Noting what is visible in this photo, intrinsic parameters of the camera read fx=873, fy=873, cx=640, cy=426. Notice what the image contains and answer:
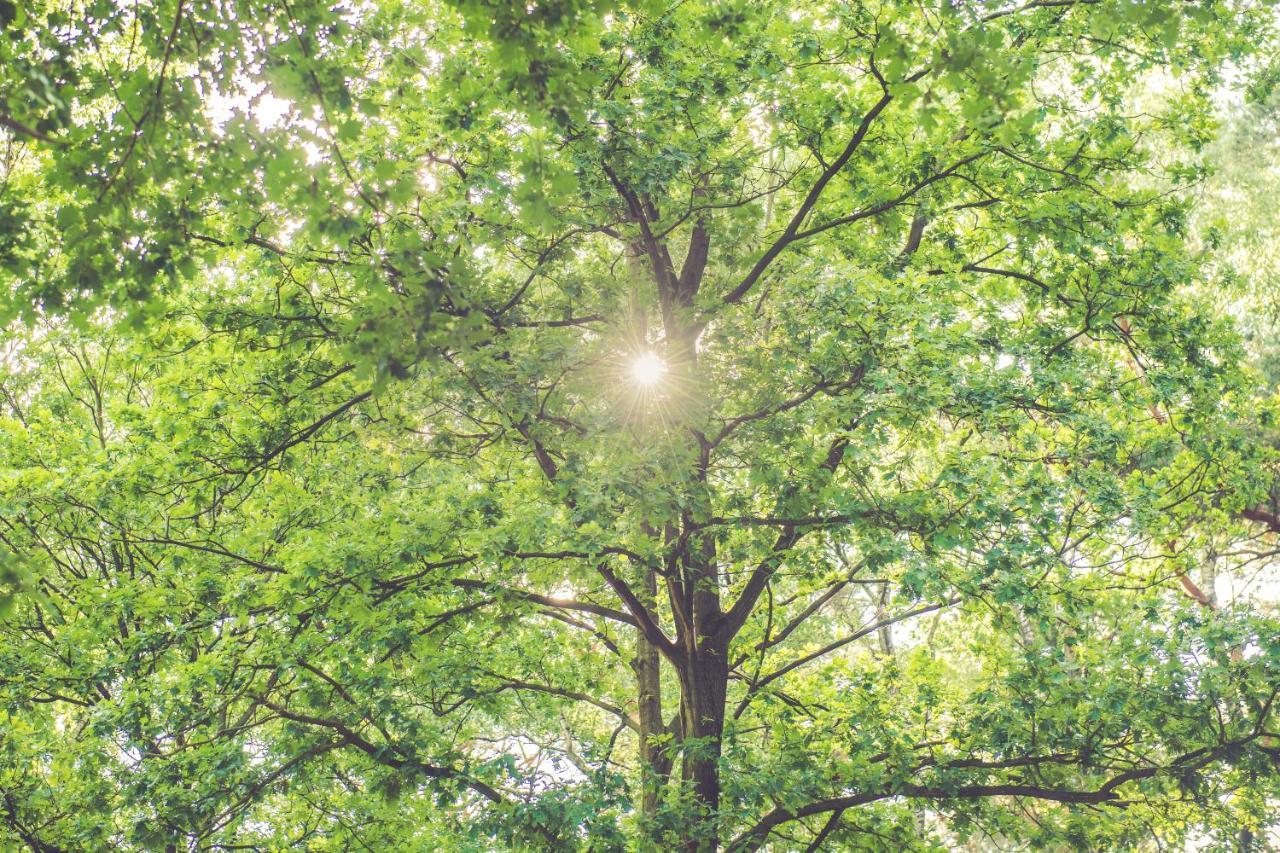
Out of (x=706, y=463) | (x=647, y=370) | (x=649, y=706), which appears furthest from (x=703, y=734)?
(x=647, y=370)

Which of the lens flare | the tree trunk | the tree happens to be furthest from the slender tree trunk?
the lens flare

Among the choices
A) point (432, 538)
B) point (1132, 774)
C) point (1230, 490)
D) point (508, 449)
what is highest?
point (508, 449)

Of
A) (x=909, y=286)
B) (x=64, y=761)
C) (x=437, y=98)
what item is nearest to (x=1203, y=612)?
(x=909, y=286)

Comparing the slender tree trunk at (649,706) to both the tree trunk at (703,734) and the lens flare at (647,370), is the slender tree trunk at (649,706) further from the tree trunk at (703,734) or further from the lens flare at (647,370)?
the lens flare at (647,370)

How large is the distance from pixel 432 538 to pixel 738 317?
10.6ft

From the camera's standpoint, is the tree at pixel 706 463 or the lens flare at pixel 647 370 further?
the lens flare at pixel 647 370

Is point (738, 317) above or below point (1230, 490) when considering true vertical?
above

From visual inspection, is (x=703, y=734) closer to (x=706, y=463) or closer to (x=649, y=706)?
(x=649, y=706)

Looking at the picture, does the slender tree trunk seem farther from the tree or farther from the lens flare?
the lens flare

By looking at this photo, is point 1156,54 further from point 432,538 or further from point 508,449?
point 432,538

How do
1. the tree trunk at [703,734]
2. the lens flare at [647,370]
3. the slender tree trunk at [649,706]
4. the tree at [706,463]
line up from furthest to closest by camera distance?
the slender tree trunk at [649,706] → the lens flare at [647,370] → the tree trunk at [703,734] → the tree at [706,463]

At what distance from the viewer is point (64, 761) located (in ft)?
30.1

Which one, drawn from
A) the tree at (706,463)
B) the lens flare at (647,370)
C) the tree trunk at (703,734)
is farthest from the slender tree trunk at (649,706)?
the lens flare at (647,370)

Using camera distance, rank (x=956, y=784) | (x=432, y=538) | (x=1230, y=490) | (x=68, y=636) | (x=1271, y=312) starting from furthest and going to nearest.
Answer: (x=1271, y=312)
(x=68, y=636)
(x=1230, y=490)
(x=956, y=784)
(x=432, y=538)
